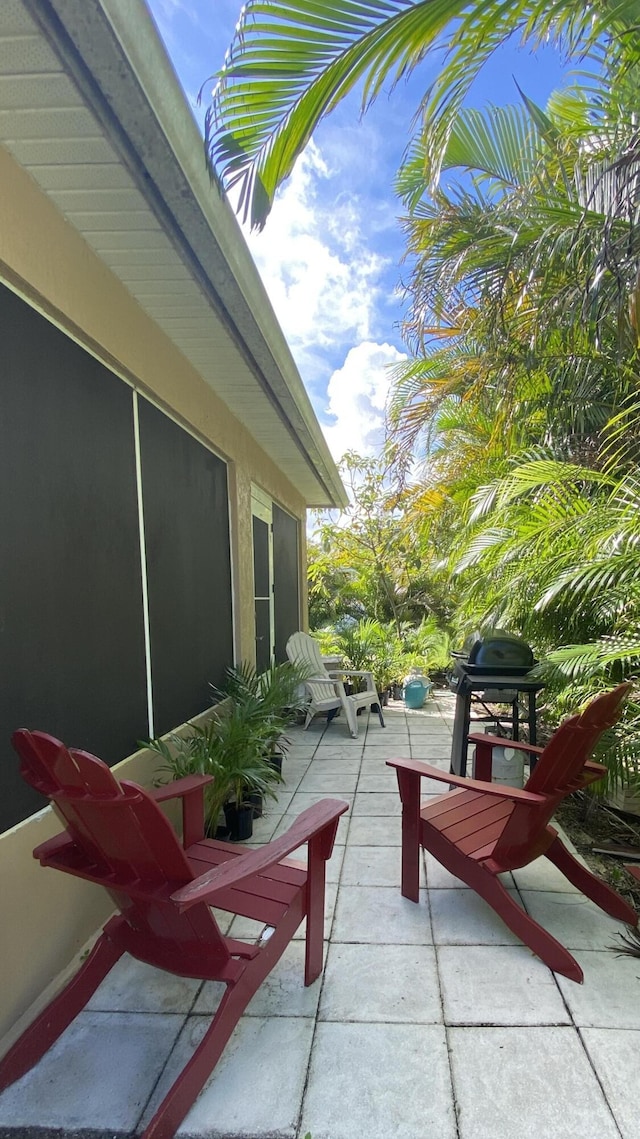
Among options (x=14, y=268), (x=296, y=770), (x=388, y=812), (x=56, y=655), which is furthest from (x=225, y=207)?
(x=296, y=770)

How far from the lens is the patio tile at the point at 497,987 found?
187 centimetres

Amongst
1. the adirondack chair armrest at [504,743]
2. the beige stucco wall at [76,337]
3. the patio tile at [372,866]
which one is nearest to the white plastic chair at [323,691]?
the patio tile at [372,866]

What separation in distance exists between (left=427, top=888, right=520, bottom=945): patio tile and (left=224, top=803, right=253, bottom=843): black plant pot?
1.15 m

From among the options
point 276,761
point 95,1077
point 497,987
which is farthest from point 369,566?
point 95,1077

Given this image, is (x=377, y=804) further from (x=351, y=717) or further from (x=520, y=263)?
(x=520, y=263)

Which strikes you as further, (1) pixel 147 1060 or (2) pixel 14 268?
(2) pixel 14 268

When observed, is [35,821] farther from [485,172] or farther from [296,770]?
[485,172]

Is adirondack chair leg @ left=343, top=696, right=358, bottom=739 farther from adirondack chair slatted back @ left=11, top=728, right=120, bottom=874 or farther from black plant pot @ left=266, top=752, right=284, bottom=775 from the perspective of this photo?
adirondack chair slatted back @ left=11, top=728, right=120, bottom=874

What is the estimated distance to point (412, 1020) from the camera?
1.86 m

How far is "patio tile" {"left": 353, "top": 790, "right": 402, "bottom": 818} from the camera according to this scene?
3.64m

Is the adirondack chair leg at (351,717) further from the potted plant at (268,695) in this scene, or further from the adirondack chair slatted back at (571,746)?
the adirondack chair slatted back at (571,746)

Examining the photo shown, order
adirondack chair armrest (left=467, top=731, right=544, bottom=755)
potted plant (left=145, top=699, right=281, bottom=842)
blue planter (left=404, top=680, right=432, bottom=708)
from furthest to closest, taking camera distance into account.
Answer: blue planter (left=404, top=680, right=432, bottom=708) < potted plant (left=145, top=699, right=281, bottom=842) < adirondack chair armrest (left=467, top=731, right=544, bottom=755)

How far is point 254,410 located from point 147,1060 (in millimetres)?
3968

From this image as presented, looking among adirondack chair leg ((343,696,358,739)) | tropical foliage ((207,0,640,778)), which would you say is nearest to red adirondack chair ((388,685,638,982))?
tropical foliage ((207,0,640,778))
